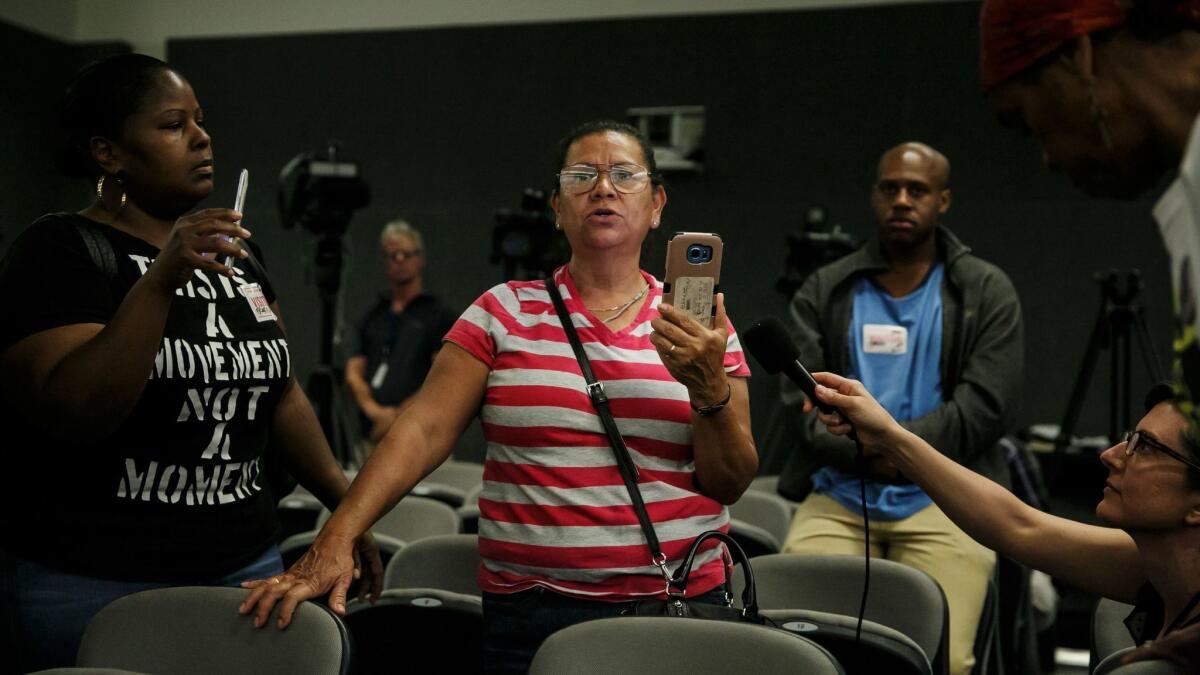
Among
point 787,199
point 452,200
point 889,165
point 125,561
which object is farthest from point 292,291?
point 125,561

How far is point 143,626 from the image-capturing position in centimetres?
189

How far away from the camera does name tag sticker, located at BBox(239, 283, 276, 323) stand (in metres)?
Result: 2.15

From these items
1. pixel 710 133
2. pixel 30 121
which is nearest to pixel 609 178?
pixel 710 133

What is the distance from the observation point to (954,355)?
3.17 metres

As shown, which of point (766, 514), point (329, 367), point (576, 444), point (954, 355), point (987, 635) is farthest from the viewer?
point (329, 367)

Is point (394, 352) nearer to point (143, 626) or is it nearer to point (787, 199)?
point (787, 199)

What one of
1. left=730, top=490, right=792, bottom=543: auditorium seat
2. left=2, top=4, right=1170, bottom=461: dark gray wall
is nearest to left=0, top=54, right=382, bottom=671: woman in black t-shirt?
left=730, top=490, right=792, bottom=543: auditorium seat

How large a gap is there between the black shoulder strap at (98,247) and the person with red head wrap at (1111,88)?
148cm

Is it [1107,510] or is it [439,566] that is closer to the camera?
[1107,510]

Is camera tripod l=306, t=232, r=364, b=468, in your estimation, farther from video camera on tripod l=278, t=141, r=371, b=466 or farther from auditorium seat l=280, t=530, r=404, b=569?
auditorium seat l=280, t=530, r=404, b=569

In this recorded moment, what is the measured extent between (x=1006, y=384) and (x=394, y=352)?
3.51m

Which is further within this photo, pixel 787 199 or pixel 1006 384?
pixel 787 199

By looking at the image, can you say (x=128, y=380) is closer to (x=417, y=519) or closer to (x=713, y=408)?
(x=713, y=408)

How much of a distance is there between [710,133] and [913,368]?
395 cm
